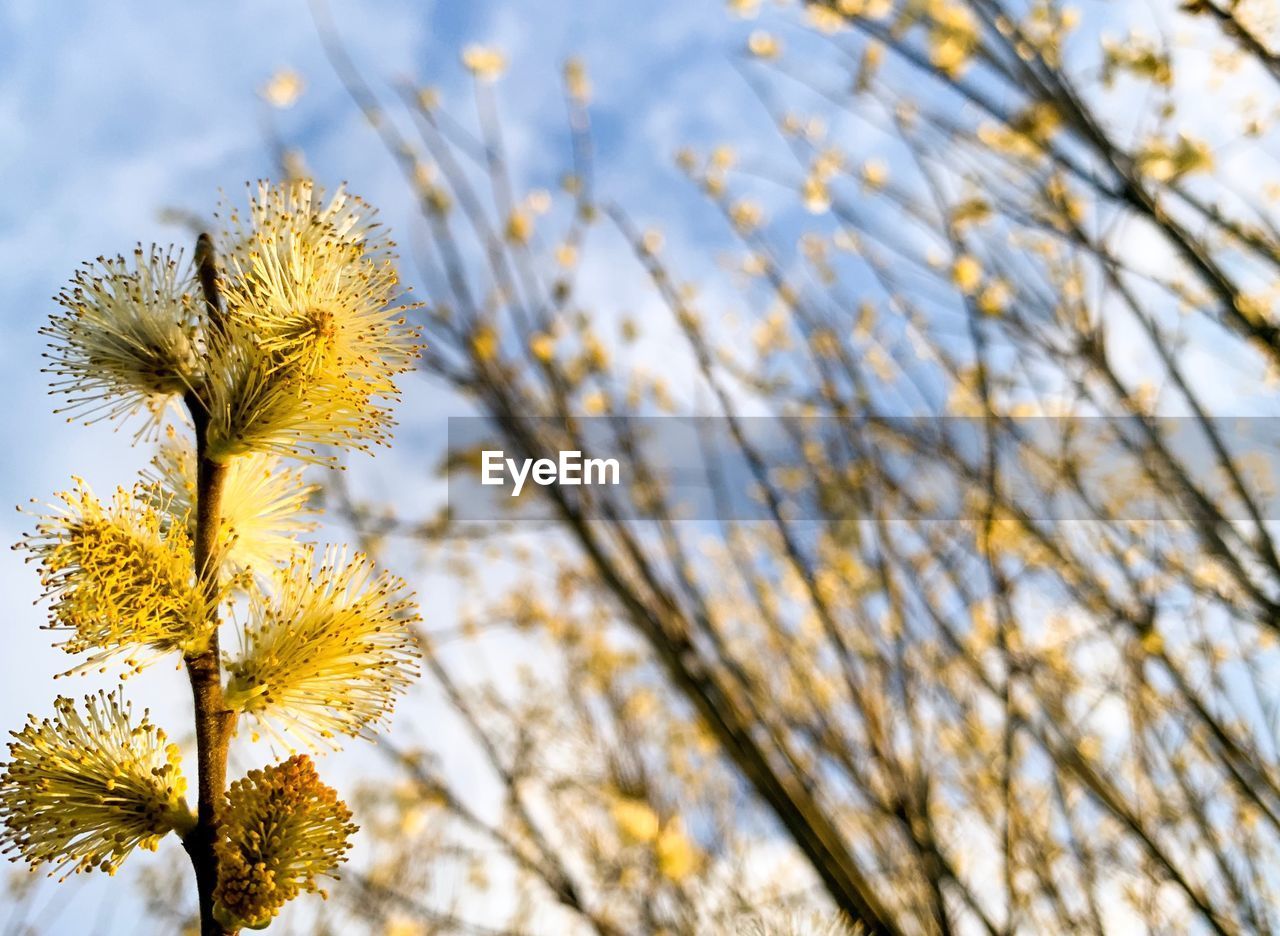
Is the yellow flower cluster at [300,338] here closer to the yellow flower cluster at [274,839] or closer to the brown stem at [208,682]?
the brown stem at [208,682]

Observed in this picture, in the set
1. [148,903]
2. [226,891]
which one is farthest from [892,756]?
[148,903]

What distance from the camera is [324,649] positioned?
3.18 ft

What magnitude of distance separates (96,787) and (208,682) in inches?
5.6

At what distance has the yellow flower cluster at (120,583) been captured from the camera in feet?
2.90

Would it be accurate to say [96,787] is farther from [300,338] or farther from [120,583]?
[300,338]

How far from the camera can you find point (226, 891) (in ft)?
2.65

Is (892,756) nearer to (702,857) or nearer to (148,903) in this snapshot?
(702,857)

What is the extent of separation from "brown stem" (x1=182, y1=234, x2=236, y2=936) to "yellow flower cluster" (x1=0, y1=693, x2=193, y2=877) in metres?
0.04

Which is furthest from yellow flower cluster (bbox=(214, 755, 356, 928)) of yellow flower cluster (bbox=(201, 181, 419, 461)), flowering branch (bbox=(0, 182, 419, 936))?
yellow flower cluster (bbox=(201, 181, 419, 461))

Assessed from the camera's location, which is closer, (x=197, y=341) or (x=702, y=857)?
(x=197, y=341)

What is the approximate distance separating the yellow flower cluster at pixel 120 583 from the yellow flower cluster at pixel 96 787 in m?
0.07

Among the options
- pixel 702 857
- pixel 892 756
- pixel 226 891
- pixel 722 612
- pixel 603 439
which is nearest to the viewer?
pixel 226 891

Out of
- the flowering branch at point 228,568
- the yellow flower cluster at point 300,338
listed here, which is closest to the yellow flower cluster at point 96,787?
the flowering branch at point 228,568

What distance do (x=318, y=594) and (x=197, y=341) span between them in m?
0.29
